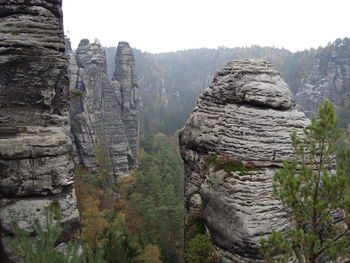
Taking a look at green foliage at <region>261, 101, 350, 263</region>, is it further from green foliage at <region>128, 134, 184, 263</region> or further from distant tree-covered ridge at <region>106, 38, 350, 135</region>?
distant tree-covered ridge at <region>106, 38, 350, 135</region>

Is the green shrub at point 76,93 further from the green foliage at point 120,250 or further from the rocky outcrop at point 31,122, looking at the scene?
the rocky outcrop at point 31,122

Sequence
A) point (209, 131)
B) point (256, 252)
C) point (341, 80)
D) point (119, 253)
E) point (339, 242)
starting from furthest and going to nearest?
1. point (341, 80)
2. point (119, 253)
3. point (209, 131)
4. point (256, 252)
5. point (339, 242)

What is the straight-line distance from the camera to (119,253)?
19219mm

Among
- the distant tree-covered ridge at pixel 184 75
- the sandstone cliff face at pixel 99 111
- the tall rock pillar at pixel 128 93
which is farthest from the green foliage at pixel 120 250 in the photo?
the distant tree-covered ridge at pixel 184 75

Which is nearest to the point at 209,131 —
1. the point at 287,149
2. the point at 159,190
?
the point at 287,149

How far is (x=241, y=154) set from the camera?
10.7m

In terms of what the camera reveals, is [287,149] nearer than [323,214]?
No

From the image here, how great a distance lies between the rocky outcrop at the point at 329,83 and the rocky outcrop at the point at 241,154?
81.5 m

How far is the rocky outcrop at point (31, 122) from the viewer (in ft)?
30.5

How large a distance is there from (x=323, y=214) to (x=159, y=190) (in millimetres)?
28474

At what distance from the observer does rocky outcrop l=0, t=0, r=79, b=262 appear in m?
9.30

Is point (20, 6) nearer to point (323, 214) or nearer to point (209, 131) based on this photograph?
point (209, 131)

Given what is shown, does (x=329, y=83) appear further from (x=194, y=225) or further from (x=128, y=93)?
(x=194, y=225)


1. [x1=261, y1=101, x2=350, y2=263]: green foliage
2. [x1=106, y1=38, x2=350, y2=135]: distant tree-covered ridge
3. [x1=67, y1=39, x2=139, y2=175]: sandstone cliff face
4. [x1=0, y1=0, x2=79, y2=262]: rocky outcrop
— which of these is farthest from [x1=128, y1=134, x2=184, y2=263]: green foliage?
[x1=106, y1=38, x2=350, y2=135]: distant tree-covered ridge
